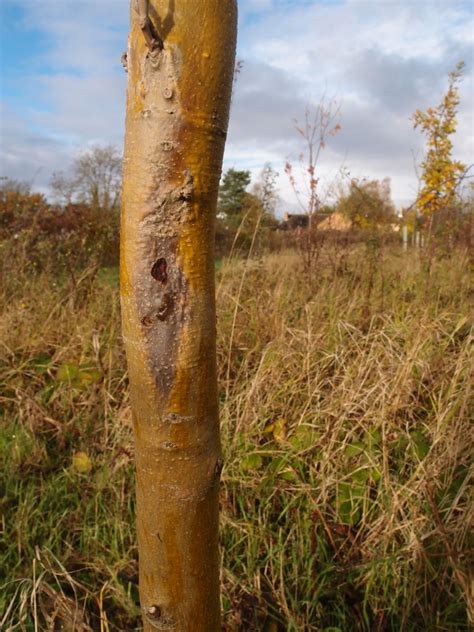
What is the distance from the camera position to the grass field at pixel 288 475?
180 cm

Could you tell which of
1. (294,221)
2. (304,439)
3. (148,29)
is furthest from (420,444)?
(294,221)

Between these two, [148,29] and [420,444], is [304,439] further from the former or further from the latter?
[148,29]

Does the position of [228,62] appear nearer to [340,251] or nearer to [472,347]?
[472,347]

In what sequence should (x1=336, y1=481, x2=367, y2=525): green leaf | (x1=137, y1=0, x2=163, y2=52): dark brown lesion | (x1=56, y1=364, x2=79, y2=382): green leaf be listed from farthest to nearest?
(x1=56, y1=364, x2=79, y2=382): green leaf, (x1=336, y1=481, x2=367, y2=525): green leaf, (x1=137, y1=0, x2=163, y2=52): dark brown lesion

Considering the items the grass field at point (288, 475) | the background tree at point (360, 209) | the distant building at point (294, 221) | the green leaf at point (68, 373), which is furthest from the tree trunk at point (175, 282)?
the distant building at point (294, 221)

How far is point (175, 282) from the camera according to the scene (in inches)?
30.2

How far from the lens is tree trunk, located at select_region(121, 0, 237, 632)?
2.38ft

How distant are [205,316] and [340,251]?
3908 mm

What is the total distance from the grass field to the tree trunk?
104 centimetres

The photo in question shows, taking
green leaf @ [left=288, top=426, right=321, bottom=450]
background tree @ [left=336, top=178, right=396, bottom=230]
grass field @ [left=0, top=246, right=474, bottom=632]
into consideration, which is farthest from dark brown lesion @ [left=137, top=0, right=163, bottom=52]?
background tree @ [left=336, top=178, right=396, bottom=230]

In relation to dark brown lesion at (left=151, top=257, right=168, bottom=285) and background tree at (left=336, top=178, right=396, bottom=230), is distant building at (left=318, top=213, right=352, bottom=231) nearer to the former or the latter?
background tree at (left=336, top=178, right=396, bottom=230)

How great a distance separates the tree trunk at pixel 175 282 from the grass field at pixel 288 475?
1035mm

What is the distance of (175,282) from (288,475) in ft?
5.30

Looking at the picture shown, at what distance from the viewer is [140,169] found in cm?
76
